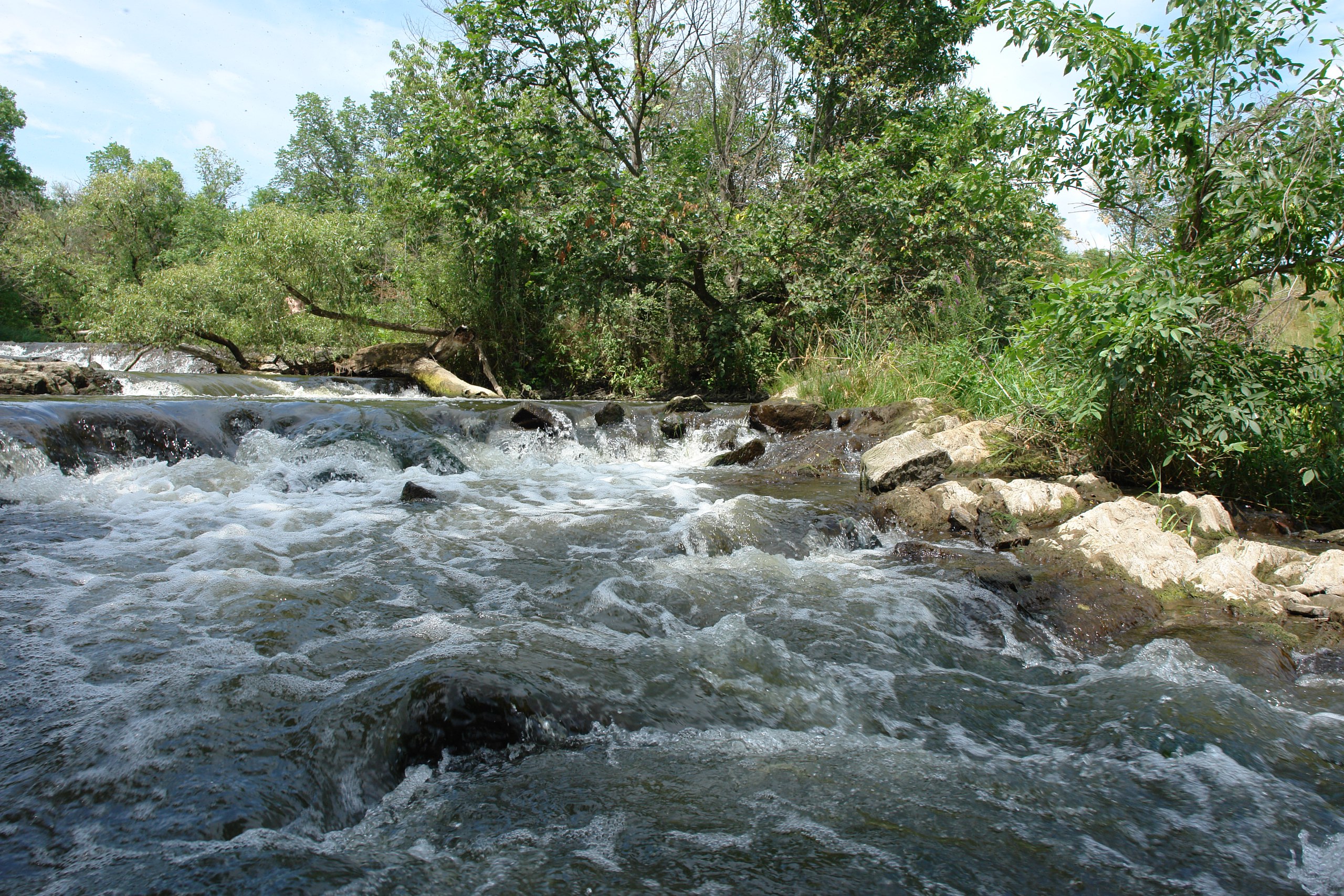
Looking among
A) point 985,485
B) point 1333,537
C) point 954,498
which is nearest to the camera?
point 1333,537

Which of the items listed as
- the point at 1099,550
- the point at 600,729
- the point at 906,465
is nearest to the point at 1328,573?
the point at 1099,550

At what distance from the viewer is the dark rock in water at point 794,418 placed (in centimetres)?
860

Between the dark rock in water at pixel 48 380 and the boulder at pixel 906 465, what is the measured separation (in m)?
10.2

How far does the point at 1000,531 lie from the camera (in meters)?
4.73

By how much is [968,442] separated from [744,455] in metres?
2.42

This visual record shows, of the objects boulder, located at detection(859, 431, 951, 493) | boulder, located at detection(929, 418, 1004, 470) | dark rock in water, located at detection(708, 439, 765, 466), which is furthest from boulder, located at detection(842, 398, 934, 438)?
boulder, located at detection(859, 431, 951, 493)

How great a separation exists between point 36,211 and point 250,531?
30588 millimetres

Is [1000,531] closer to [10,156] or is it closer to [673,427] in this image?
[673,427]

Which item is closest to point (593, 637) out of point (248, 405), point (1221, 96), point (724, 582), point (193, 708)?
point (724, 582)

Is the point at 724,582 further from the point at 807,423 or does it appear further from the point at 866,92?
the point at 866,92

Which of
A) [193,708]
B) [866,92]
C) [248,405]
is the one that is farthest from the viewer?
[866,92]

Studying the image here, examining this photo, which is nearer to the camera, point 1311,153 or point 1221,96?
point 1311,153

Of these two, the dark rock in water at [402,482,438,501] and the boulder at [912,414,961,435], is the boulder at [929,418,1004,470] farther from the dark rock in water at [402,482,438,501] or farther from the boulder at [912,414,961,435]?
the dark rock in water at [402,482,438,501]

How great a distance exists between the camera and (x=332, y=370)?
14.5 metres
